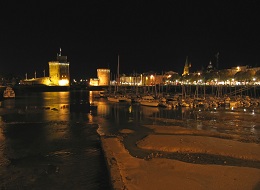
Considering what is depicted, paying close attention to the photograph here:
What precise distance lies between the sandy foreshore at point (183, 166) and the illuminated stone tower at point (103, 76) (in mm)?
77267

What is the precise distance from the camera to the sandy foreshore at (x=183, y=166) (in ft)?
19.5

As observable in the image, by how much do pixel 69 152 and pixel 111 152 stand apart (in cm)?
203

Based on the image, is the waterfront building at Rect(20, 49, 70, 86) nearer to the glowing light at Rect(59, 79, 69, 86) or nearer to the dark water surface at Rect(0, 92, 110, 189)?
the glowing light at Rect(59, 79, 69, 86)

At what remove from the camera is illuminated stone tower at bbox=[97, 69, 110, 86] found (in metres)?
86.7

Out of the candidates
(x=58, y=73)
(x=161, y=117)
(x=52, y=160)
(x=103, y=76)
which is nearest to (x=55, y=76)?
(x=58, y=73)

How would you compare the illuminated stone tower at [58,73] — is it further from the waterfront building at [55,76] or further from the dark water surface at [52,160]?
the dark water surface at [52,160]

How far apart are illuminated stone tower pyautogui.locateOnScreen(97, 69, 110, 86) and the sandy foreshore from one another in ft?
254

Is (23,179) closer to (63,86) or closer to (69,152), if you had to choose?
(69,152)

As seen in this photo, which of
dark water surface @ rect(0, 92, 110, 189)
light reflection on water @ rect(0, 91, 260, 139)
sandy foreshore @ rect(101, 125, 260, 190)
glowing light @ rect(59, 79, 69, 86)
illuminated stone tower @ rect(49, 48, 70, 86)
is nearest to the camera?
sandy foreshore @ rect(101, 125, 260, 190)

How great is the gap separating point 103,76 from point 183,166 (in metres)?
81.1

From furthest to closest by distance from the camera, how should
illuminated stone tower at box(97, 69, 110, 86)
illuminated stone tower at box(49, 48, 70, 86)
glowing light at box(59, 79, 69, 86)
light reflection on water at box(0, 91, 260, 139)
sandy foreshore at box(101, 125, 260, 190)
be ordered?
1. illuminated stone tower at box(97, 69, 110, 86)
2. glowing light at box(59, 79, 69, 86)
3. illuminated stone tower at box(49, 48, 70, 86)
4. light reflection on water at box(0, 91, 260, 139)
5. sandy foreshore at box(101, 125, 260, 190)

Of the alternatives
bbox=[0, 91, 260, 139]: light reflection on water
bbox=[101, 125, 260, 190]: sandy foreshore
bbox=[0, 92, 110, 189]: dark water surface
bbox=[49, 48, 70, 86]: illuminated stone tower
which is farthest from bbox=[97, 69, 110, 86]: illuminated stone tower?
bbox=[101, 125, 260, 190]: sandy foreshore

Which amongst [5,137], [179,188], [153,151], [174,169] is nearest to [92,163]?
[153,151]

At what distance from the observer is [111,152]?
8.34 metres
